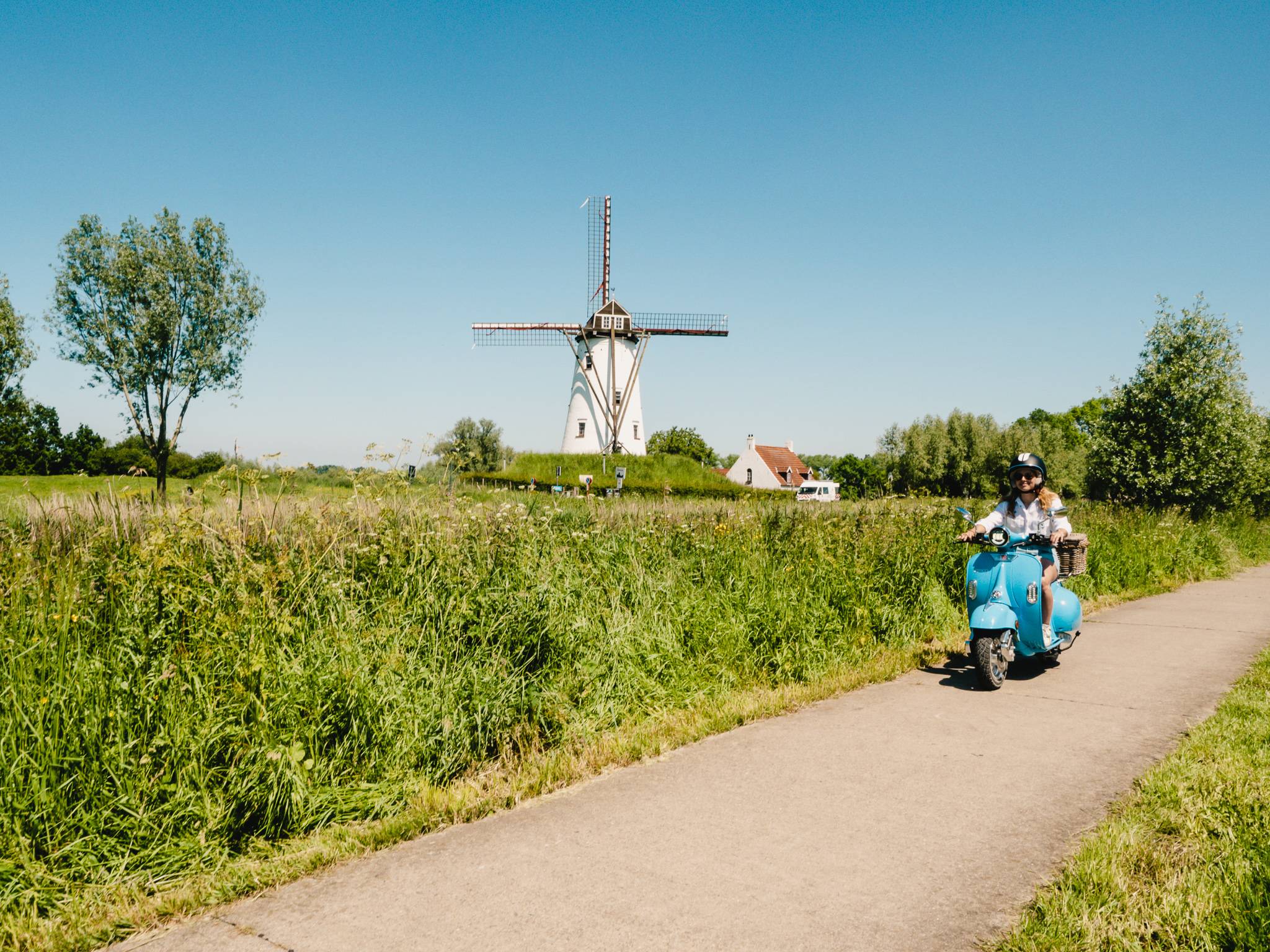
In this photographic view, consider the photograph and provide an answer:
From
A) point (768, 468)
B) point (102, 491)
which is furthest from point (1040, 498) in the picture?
point (768, 468)

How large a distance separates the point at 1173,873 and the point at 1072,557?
4.35 m

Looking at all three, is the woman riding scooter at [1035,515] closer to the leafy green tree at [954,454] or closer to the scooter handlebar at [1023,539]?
the scooter handlebar at [1023,539]

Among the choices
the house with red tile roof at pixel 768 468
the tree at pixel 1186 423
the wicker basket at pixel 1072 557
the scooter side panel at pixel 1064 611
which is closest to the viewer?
the wicker basket at pixel 1072 557

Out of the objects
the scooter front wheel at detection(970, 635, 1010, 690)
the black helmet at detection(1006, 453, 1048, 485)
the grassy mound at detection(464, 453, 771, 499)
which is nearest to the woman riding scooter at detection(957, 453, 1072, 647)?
the black helmet at detection(1006, 453, 1048, 485)

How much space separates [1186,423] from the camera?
20.4 m

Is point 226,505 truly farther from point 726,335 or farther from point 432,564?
point 726,335

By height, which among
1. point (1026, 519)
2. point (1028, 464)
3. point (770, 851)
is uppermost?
point (1028, 464)

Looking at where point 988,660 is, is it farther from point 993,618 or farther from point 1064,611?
point 1064,611

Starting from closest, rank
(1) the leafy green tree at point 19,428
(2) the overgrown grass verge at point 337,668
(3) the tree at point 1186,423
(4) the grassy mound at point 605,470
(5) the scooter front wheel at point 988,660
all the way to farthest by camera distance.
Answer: (2) the overgrown grass verge at point 337,668
(5) the scooter front wheel at point 988,660
(3) the tree at point 1186,423
(1) the leafy green tree at point 19,428
(4) the grassy mound at point 605,470

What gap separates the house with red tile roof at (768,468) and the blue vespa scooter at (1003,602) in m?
66.7

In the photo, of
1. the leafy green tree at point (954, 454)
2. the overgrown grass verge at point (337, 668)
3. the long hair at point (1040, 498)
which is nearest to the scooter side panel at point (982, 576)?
the long hair at point (1040, 498)

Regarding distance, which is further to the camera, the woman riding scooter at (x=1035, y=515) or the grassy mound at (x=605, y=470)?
the grassy mound at (x=605, y=470)

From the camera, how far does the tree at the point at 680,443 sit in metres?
87.4

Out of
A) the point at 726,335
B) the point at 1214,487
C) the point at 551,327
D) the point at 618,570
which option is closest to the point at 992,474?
the point at 726,335
